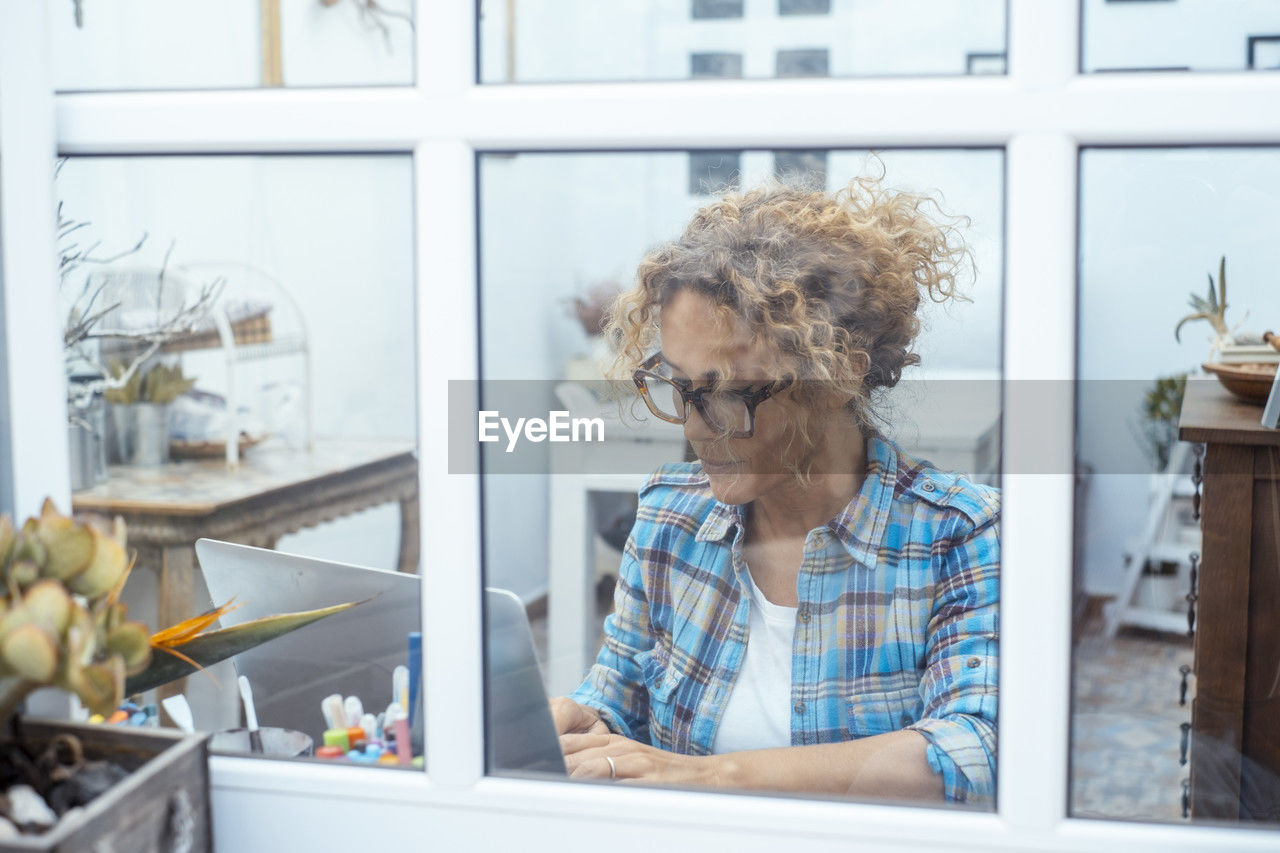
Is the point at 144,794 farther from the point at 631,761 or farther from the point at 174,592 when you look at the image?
the point at 631,761

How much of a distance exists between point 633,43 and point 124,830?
143 centimetres

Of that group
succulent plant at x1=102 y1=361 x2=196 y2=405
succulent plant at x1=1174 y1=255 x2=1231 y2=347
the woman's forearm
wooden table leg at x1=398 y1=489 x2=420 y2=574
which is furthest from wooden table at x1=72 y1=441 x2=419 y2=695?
succulent plant at x1=1174 y1=255 x2=1231 y2=347

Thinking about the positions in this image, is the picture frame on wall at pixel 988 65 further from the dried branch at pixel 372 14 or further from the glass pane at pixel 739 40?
the dried branch at pixel 372 14

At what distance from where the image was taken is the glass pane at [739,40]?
673 mm

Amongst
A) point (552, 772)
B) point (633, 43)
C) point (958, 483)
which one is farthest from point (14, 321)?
point (633, 43)

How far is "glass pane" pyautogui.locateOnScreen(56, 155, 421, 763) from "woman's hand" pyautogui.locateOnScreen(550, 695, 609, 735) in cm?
19

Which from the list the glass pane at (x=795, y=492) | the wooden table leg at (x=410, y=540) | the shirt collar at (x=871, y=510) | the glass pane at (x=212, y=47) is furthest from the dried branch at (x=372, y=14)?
the shirt collar at (x=871, y=510)

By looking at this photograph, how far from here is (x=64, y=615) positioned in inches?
20.6

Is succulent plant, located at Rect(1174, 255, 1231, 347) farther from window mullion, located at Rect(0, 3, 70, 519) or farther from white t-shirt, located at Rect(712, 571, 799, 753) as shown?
window mullion, located at Rect(0, 3, 70, 519)

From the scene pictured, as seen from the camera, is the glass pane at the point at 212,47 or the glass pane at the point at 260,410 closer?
the glass pane at the point at 212,47

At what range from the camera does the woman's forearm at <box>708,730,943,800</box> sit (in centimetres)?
87

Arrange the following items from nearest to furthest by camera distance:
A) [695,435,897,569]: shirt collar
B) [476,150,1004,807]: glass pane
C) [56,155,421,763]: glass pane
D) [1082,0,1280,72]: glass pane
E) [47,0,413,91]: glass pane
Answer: [1082,0,1280,72]: glass pane < [47,0,413,91]: glass pane < [56,155,421,763]: glass pane < [476,150,1004,807]: glass pane < [695,435,897,569]: shirt collar

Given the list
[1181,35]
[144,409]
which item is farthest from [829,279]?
[144,409]

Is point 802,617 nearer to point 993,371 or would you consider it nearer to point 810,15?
point 993,371
